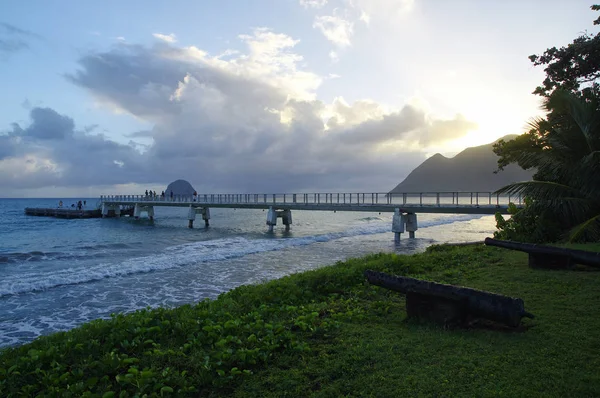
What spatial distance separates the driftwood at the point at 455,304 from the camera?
5.38m

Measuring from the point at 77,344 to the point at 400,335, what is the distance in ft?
15.7

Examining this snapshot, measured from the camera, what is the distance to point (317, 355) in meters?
5.05

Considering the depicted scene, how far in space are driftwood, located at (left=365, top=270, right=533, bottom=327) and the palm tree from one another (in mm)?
8954

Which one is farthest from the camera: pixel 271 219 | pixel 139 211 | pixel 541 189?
pixel 139 211

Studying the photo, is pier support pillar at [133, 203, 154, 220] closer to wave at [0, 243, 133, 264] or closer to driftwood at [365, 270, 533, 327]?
wave at [0, 243, 133, 264]

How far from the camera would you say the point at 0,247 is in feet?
106

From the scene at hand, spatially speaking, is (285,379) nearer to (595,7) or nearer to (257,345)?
(257,345)

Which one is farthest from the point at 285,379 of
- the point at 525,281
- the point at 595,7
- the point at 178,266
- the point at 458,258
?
the point at 595,7


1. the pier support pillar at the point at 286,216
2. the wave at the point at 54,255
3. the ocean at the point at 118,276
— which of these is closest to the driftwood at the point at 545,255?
the ocean at the point at 118,276

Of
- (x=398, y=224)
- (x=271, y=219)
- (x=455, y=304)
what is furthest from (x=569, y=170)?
(x=271, y=219)

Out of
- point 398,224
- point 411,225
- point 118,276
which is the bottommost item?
point 118,276

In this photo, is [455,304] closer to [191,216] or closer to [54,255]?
[54,255]

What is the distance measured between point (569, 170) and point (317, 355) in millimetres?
13134

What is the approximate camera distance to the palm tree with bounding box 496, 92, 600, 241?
12641 mm
